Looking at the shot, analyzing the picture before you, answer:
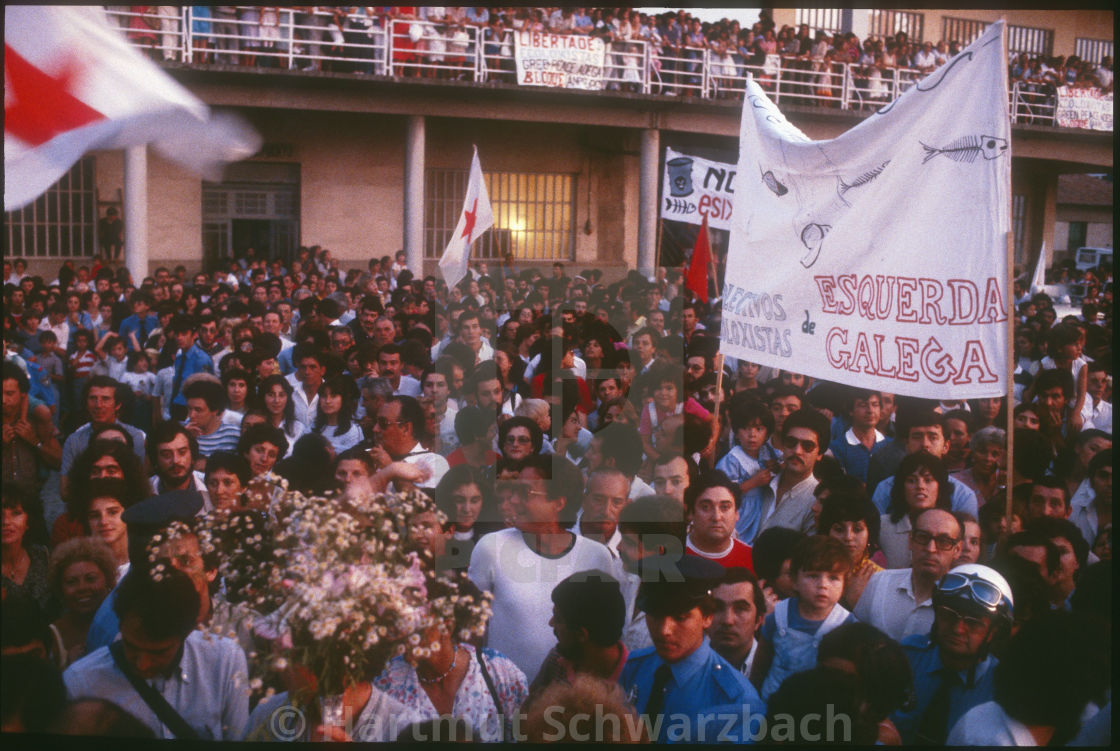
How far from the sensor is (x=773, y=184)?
508cm

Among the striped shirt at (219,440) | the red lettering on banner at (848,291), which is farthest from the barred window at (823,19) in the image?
the red lettering on banner at (848,291)

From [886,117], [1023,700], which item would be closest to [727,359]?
[886,117]

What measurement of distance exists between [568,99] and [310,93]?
4025 mm

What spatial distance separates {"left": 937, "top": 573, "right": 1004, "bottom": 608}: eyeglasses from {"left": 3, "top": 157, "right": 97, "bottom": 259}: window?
16.8 metres

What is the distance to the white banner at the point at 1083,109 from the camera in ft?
68.1

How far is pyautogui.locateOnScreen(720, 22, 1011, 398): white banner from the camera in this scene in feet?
13.0

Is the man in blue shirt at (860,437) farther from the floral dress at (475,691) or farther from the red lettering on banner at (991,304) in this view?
the floral dress at (475,691)

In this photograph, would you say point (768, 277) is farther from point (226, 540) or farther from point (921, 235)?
point (226, 540)

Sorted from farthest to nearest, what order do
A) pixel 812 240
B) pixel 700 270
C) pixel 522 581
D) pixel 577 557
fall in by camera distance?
pixel 700 270
pixel 812 240
pixel 577 557
pixel 522 581

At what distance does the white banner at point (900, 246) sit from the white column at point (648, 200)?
1298cm

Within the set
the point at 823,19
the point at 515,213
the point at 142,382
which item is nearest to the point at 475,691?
the point at 142,382

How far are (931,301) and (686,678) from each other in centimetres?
170

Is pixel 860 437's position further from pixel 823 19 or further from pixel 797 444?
pixel 823 19

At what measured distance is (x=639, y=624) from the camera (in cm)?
375
